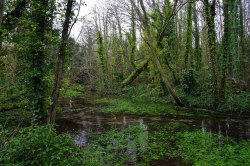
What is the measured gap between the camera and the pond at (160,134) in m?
4.73

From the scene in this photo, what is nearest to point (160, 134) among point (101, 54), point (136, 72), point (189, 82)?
point (189, 82)

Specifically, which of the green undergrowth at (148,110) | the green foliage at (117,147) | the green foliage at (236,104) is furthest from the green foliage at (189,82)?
the green foliage at (117,147)

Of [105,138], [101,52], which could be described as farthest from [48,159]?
[101,52]

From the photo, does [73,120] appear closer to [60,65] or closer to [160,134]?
[60,65]

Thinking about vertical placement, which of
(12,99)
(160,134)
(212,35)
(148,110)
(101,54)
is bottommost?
(160,134)

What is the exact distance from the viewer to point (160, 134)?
6492mm

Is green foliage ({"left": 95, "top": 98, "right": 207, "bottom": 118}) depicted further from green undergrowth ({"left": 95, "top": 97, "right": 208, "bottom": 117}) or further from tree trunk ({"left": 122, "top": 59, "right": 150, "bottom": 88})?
tree trunk ({"left": 122, "top": 59, "right": 150, "bottom": 88})

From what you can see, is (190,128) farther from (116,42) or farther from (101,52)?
(116,42)

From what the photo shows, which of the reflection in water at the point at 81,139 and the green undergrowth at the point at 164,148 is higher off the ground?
the green undergrowth at the point at 164,148

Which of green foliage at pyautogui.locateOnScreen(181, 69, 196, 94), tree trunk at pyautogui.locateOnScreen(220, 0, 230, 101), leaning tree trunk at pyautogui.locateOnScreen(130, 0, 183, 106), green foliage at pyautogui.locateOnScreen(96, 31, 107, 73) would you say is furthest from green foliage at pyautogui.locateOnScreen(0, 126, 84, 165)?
green foliage at pyautogui.locateOnScreen(96, 31, 107, 73)

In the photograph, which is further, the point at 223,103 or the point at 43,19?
the point at 223,103

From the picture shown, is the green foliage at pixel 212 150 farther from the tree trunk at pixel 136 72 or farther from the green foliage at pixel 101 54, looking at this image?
the green foliage at pixel 101 54

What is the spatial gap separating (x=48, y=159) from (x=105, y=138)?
3261 millimetres

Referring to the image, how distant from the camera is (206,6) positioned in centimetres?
983
